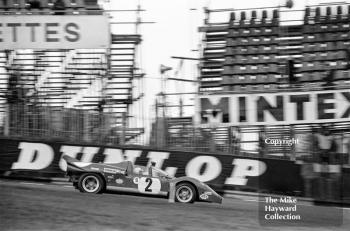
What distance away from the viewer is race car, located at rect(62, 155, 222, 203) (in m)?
12.1

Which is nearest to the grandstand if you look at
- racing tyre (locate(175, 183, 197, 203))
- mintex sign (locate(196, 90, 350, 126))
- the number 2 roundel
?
mintex sign (locate(196, 90, 350, 126))

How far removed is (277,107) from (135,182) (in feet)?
13.8

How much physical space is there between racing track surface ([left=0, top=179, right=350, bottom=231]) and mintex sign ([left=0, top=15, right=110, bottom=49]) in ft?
14.6

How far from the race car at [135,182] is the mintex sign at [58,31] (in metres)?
3.81

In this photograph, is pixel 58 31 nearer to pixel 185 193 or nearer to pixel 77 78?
pixel 77 78

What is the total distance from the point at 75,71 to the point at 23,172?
3.29m

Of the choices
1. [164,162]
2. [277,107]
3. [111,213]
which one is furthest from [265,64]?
[111,213]

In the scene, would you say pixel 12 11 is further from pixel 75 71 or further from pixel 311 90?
pixel 311 90

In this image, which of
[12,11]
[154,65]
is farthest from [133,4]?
[12,11]

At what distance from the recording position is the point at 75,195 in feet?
36.7

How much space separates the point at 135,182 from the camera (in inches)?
481

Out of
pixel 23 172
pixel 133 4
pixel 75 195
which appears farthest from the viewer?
pixel 133 4

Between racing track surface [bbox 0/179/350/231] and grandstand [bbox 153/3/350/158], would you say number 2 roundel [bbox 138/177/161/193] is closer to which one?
racing track surface [bbox 0/179/350/231]

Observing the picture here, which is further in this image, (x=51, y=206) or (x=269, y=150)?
(x=269, y=150)
